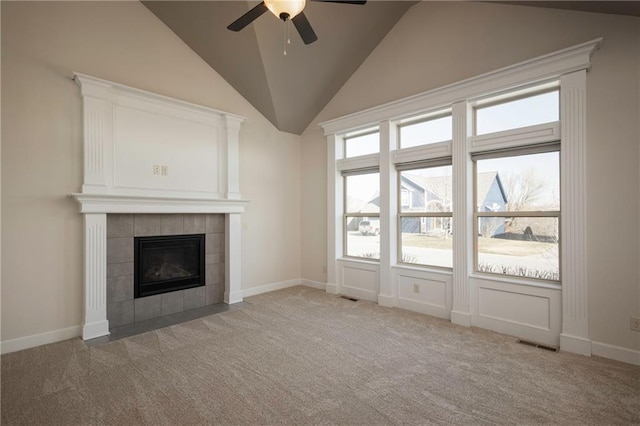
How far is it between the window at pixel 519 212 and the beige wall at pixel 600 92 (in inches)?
14.2

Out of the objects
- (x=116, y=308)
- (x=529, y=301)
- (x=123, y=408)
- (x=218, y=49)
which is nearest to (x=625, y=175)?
(x=529, y=301)

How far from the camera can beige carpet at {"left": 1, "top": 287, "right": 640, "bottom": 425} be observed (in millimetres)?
2084

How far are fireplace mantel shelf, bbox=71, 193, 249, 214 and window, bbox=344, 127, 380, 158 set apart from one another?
1991 millimetres

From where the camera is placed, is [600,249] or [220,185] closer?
[600,249]

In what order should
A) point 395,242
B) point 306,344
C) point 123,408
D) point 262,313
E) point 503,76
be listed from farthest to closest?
point 395,242, point 262,313, point 503,76, point 306,344, point 123,408

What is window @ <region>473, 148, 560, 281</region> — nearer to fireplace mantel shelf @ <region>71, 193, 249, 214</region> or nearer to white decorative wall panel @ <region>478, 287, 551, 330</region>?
white decorative wall panel @ <region>478, 287, 551, 330</region>

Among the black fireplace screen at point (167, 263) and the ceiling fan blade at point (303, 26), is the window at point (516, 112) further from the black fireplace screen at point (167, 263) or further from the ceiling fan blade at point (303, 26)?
the black fireplace screen at point (167, 263)

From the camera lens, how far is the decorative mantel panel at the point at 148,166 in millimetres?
3463

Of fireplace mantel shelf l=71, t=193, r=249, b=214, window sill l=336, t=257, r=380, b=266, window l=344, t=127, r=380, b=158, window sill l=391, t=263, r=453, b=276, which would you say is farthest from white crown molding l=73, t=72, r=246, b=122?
window sill l=391, t=263, r=453, b=276

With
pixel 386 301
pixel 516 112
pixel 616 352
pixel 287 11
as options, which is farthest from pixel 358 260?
pixel 287 11

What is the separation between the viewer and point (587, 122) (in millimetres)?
2955

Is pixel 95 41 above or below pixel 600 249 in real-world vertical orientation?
above

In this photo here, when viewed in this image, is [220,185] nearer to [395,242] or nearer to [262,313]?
[262,313]

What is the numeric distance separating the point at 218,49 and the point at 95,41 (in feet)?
4.70
